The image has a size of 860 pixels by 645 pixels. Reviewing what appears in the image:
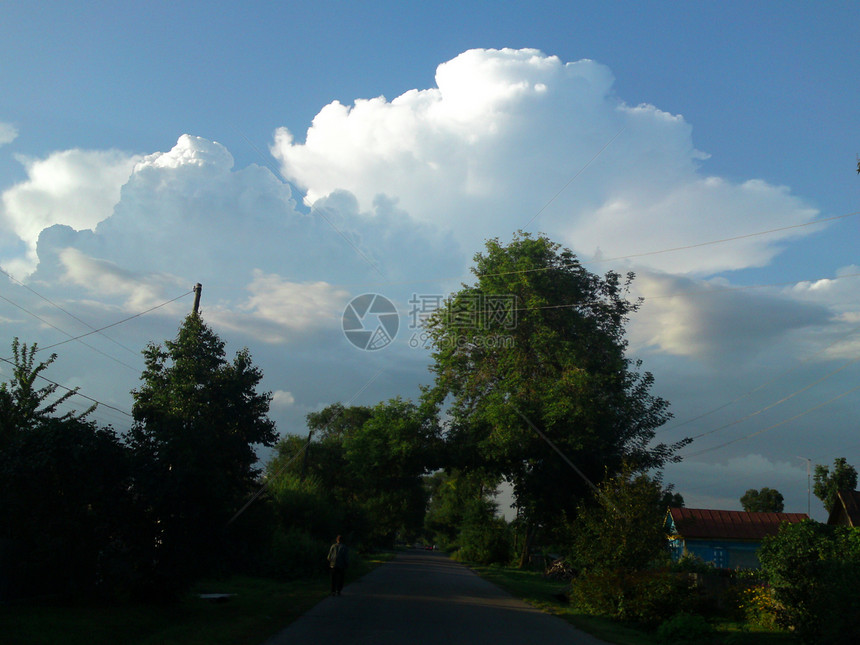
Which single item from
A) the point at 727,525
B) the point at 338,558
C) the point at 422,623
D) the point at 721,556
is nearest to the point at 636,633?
the point at 422,623

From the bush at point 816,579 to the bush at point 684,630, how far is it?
1.67m

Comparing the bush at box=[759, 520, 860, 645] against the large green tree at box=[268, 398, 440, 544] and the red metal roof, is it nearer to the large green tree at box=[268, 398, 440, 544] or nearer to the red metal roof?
the large green tree at box=[268, 398, 440, 544]

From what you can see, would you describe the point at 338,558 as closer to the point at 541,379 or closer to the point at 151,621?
the point at 151,621

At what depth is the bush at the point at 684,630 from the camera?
13.9 m

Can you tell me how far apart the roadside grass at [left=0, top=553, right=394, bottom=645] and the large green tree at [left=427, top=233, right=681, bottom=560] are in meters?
13.0

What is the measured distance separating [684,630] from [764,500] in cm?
10050

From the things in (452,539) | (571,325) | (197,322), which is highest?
(571,325)

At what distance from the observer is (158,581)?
13555mm

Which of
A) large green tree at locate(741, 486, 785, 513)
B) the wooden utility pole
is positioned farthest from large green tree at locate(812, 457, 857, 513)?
the wooden utility pole

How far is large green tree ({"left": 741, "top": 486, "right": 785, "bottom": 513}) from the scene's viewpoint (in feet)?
315

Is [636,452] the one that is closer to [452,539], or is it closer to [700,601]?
[700,601]

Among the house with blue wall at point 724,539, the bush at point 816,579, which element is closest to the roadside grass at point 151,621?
the bush at point 816,579

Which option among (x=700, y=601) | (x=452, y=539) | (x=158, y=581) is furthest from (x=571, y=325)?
(x=452, y=539)

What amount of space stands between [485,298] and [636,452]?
9594 mm
